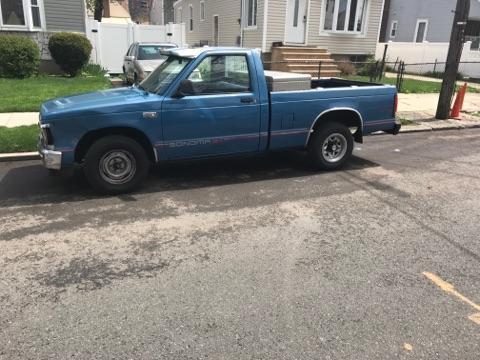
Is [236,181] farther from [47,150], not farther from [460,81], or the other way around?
[460,81]

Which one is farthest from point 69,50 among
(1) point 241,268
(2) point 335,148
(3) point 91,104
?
(1) point 241,268

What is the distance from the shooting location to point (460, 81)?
73.6 feet

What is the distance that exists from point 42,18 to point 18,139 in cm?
1119

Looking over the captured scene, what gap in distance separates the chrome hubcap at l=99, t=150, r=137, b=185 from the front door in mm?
15495

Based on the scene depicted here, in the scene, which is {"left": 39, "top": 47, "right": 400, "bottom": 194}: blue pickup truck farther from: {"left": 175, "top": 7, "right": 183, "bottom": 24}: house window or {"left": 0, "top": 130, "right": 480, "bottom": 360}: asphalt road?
{"left": 175, "top": 7, "right": 183, "bottom": 24}: house window

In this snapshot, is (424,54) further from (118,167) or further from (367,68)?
(118,167)

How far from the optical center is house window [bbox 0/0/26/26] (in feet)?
54.1

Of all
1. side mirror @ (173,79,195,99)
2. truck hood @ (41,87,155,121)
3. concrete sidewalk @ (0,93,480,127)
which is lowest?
concrete sidewalk @ (0,93,480,127)

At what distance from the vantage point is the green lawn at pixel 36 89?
10602 mm

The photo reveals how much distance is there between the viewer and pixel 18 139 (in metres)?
7.94

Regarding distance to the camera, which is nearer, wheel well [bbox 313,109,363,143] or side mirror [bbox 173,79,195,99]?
side mirror [bbox 173,79,195,99]

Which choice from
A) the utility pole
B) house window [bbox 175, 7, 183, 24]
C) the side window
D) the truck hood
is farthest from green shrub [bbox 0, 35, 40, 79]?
house window [bbox 175, 7, 183, 24]

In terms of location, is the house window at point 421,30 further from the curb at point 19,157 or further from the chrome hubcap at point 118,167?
the chrome hubcap at point 118,167

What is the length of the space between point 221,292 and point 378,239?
6.38ft
